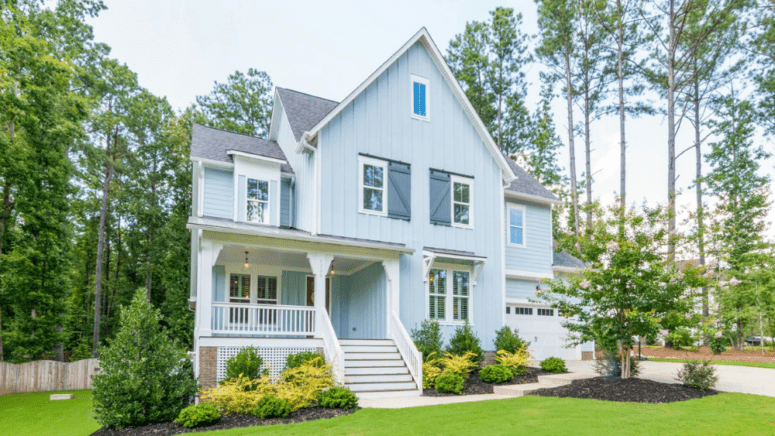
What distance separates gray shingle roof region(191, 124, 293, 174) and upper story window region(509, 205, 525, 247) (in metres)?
7.55

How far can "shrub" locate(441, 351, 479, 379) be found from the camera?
12062 millimetres

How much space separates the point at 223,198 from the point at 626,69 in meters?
23.0

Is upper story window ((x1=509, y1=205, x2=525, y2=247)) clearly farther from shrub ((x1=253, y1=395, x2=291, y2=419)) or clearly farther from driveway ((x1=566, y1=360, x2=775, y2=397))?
shrub ((x1=253, y1=395, x2=291, y2=419))

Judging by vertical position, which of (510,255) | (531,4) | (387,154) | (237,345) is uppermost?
(531,4)

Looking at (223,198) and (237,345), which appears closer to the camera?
(237,345)

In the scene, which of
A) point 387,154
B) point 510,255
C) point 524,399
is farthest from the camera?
point 510,255

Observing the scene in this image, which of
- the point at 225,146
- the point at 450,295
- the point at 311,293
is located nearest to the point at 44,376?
the point at 311,293

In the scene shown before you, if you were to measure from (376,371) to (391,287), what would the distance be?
Answer: 8.01ft

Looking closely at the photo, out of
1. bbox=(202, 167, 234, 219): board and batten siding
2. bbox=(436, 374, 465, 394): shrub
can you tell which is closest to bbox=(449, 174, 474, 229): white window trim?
bbox=(436, 374, 465, 394): shrub

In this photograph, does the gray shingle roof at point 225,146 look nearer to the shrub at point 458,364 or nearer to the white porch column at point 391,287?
the white porch column at point 391,287

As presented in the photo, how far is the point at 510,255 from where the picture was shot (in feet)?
55.9

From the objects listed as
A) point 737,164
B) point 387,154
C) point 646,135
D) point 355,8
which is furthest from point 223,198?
point 737,164

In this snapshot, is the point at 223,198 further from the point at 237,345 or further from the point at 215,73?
the point at 215,73

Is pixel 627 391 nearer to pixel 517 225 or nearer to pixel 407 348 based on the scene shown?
pixel 407 348
